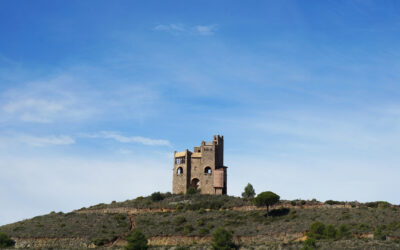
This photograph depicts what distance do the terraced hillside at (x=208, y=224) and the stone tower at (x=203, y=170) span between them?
19.7 ft

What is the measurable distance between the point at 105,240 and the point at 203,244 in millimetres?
15348

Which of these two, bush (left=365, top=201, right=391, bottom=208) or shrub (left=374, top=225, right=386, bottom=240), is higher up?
bush (left=365, top=201, right=391, bottom=208)

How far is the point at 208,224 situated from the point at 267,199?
10708mm

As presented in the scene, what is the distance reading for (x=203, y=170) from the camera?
331ft

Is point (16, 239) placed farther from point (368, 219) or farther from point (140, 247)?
point (368, 219)

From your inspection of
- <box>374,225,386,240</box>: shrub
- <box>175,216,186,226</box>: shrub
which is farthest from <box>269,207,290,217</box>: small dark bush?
<box>374,225,386,240</box>: shrub

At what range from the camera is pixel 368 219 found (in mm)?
70812

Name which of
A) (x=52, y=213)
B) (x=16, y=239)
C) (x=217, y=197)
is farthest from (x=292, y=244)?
(x=52, y=213)

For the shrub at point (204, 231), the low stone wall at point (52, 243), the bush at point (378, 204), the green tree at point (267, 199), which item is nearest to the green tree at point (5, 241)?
the low stone wall at point (52, 243)

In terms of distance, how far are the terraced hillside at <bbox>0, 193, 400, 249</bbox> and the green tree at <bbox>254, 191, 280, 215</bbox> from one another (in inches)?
69.0

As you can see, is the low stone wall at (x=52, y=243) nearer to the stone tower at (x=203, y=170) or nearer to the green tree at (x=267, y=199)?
the green tree at (x=267, y=199)

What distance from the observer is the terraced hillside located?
65.4m

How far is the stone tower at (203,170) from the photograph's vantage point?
99.6 m

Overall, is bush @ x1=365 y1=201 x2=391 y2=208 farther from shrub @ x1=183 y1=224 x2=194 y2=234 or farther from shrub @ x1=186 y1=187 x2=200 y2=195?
shrub @ x1=186 y1=187 x2=200 y2=195
